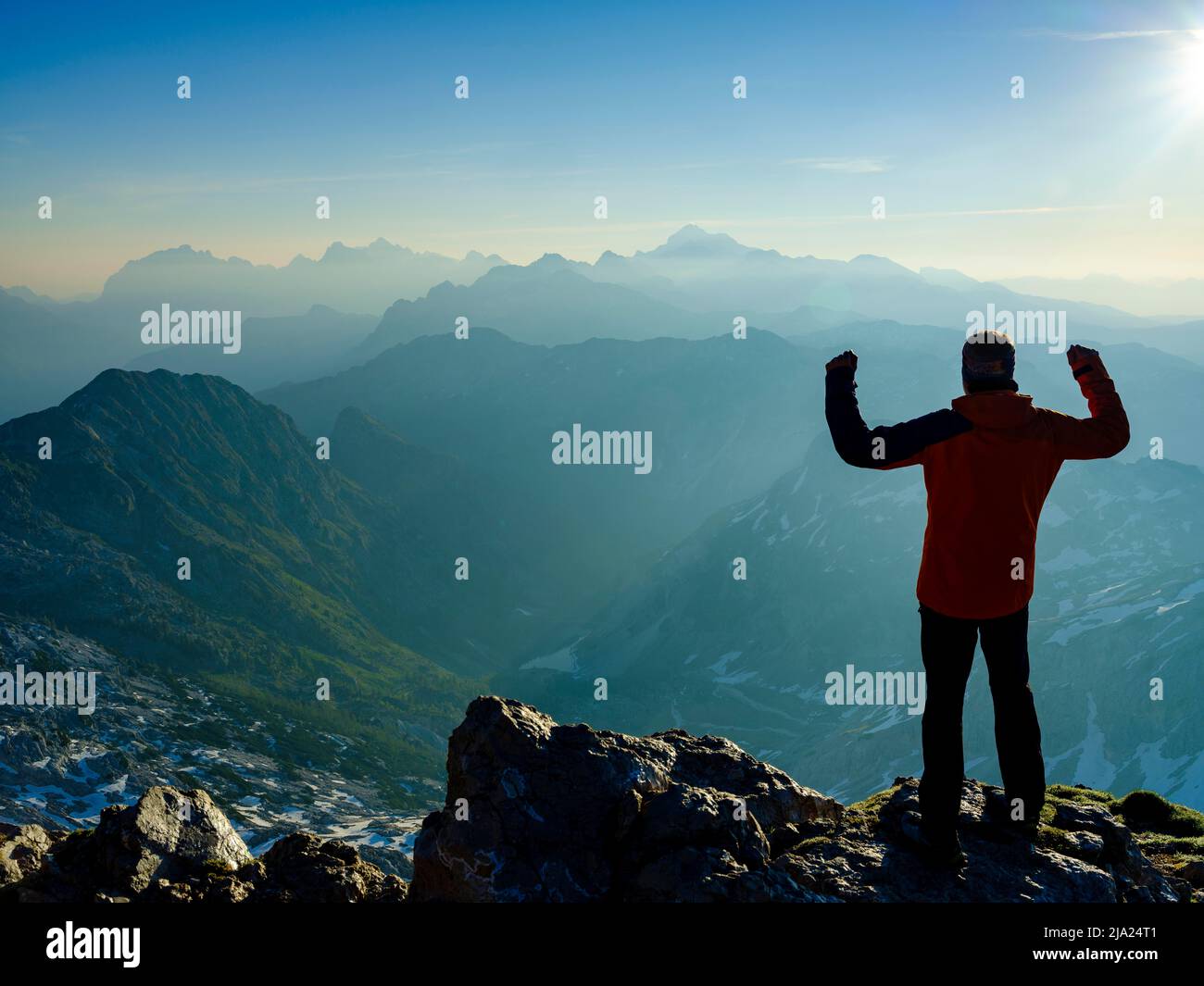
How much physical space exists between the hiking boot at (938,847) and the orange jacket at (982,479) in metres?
2.97

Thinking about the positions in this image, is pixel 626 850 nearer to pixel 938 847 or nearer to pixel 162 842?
pixel 938 847

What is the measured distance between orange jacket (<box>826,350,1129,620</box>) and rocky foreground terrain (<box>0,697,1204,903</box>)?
3630mm

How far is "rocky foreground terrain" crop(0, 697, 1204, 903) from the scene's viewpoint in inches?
444

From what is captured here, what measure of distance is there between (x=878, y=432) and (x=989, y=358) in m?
1.90

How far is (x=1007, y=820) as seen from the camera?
1265cm

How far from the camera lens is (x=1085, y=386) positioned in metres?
11.9

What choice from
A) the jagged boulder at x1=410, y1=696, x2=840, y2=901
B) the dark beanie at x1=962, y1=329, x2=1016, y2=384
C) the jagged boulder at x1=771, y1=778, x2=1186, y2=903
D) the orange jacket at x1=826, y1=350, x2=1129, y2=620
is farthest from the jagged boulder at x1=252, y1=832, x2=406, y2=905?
the dark beanie at x1=962, y1=329, x2=1016, y2=384

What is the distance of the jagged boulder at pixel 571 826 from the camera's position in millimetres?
11227

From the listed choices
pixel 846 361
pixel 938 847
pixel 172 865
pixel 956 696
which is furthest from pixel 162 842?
A: pixel 846 361
